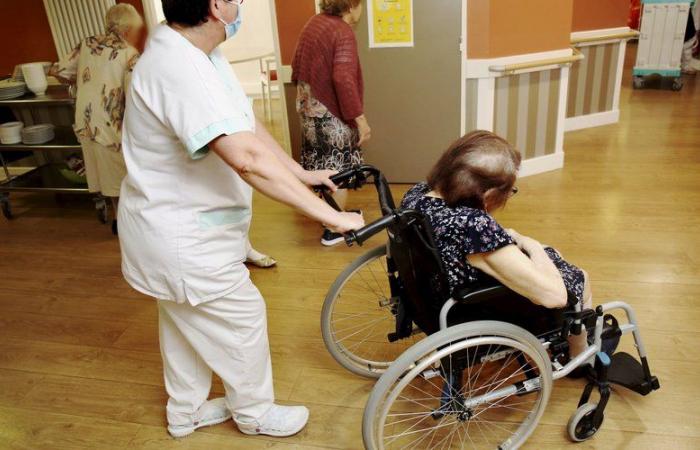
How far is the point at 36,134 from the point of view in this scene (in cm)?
336

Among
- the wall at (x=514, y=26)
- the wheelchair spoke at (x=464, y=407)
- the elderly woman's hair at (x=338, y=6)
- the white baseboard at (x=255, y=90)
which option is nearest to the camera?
the wheelchair spoke at (x=464, y=407)

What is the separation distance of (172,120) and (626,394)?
159cm

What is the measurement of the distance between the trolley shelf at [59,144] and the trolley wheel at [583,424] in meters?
2.96

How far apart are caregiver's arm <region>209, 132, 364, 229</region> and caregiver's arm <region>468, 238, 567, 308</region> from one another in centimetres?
34

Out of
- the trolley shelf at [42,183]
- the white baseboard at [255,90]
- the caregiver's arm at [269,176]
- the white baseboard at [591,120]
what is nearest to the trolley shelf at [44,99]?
the trolley shelf at [42,183]

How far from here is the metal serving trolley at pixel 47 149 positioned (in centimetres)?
333

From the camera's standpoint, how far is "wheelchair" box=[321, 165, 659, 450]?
4.44 ft

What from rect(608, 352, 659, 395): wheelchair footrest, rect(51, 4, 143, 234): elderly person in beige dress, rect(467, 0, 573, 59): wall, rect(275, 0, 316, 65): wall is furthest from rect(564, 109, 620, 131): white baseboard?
rect(51, 4, 143, 234): elderly person in beige dress

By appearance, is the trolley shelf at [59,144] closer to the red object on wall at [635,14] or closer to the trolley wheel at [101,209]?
the trolley wheel at [101,209]

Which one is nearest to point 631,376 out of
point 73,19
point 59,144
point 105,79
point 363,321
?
point 363,321

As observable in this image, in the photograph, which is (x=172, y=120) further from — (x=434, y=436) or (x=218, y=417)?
(x=434, y=436)

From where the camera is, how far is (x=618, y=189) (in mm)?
3342

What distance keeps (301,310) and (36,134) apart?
6.97 ft

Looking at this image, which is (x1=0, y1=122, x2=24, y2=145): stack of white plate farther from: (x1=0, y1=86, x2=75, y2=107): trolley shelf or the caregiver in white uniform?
the caregiver in white uniform
